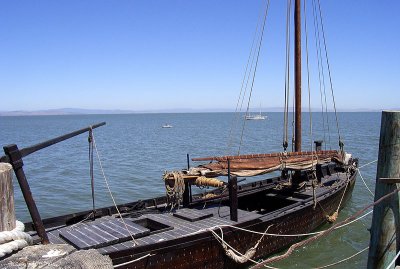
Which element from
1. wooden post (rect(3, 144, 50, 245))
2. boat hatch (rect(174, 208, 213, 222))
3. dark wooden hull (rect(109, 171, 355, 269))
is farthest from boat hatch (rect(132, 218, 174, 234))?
wooden post (rect(3, 144, 50, 245))

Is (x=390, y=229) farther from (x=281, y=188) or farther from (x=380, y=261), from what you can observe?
(x=281, y=188)

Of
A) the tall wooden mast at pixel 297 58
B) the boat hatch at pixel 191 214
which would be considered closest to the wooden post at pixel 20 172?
the boat hatch at pixel 191 214

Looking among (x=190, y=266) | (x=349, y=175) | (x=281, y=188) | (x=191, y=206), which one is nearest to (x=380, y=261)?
(x=190, y=266)

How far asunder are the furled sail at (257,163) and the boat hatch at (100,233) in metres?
2.49

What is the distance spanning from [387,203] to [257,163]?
5512 mm

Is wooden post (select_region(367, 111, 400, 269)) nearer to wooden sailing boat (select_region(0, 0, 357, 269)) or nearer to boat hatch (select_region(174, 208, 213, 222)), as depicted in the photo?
wooden sailing boat (select_region(0, 0, 357, 269))

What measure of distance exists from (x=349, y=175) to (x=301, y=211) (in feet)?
17.4

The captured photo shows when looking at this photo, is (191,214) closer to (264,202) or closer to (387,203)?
(264,202)

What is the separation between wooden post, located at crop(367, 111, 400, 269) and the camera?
5375 mm

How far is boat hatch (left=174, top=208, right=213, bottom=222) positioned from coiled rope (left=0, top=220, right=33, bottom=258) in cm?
686

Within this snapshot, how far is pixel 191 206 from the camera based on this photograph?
429 inches

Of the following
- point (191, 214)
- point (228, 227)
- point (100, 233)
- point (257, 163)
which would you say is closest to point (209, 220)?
point (191, 214)

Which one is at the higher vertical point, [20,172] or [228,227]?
[20,172]

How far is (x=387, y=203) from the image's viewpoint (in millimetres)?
5500
